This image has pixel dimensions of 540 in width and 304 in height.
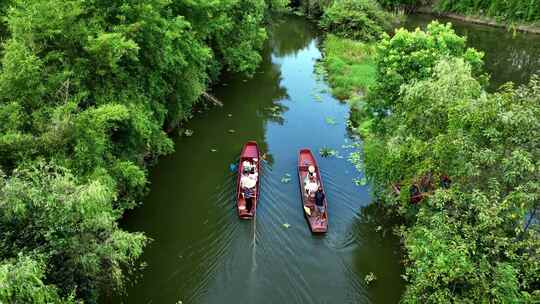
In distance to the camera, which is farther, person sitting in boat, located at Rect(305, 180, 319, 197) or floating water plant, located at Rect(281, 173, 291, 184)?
floating water plant, located at Rect(281, 173, 291, 184)

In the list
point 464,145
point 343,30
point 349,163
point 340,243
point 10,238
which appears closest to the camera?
point 10,238

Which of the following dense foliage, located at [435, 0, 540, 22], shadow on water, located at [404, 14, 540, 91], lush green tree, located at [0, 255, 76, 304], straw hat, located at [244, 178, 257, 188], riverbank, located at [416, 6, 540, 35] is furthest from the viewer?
riverbank, located at [416, 6, 540, 35]

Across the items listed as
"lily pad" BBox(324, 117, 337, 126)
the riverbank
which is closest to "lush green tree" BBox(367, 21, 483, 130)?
"lily pad" BBox(324, 117, 337, 126)

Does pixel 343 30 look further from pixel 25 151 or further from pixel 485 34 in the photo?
pixel 25 151

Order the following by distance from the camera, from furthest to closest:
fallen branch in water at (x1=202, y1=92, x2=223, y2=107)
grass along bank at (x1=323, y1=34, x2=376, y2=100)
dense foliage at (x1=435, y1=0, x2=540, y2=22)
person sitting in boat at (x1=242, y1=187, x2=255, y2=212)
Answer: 1. dense foliage at (x1=435, y1=0, x2=540, y2=22)
2. grass along bank at (x1=323, y1=34, x2=376, y2=100)
3. fallen branch in water at (x1=202, y1=92, x2=223, y2=107)
4. person sitting in boat at (x1=242, y1=187, x2=255, y2=212)

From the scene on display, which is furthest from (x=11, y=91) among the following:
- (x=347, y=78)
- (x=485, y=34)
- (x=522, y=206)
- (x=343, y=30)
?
(x=485, y=34)

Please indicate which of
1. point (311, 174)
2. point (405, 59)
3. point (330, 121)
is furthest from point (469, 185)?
point (330, 121)

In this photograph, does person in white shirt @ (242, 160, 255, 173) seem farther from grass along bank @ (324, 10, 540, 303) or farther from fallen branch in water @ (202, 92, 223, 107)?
fallen branch in water @ (202, 92, 223, 107)

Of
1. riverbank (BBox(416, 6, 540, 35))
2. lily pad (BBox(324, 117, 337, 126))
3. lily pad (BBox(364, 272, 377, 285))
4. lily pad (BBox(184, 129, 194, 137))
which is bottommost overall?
lily pad (BBox(364, 272, 377, 285))
